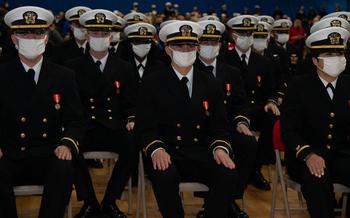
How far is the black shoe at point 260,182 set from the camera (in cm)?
673

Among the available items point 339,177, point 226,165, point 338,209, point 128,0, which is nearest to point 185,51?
point 226,165

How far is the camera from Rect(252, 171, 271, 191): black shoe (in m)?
6.73

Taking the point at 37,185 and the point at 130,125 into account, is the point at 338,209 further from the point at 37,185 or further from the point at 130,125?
the point at 37,185

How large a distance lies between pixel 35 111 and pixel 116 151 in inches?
42.7

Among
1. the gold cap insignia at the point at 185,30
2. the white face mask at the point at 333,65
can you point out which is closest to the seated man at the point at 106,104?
the gold cap insignia at the point at 185,30

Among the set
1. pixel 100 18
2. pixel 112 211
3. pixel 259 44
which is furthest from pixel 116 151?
pixel 259 44

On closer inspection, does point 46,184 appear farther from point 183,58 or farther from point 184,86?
point 183,58

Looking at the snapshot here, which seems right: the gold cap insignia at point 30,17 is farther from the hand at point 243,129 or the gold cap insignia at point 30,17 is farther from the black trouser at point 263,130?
the black trouser at point 263,130

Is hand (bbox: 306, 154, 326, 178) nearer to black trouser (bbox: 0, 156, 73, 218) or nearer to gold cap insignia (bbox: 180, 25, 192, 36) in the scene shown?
gold cap insignia (bbox: 180, 25, 192, 36)

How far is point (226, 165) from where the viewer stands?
180 inches

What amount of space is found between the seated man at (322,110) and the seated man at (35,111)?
68.0 inches

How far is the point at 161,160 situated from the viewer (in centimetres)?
452

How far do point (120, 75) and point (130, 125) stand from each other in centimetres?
58

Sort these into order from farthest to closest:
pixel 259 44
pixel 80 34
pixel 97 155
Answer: pixel 259 44, pixel 80 34, pixel 97 155
